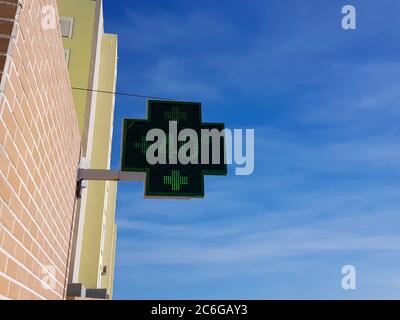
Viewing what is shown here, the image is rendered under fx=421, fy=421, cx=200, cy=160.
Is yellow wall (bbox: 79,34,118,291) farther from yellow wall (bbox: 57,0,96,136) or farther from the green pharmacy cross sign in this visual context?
the green pharmacy cross sign

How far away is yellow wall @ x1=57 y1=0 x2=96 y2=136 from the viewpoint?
13648 mm

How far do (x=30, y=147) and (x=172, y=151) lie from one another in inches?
123

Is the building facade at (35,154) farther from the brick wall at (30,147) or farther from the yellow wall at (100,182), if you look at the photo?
the yellow wall at (100,182)

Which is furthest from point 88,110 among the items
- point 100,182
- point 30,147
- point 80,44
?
point 30,147

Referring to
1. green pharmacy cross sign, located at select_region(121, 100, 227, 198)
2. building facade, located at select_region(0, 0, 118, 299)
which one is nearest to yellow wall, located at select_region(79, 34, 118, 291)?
building facade, located at select_region(0, 0, 118, 299)

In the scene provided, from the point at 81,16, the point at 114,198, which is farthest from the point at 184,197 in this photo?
the point at 114,198

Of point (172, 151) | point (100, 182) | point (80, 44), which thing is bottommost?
point (172, 151)

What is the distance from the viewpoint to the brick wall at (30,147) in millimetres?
2701

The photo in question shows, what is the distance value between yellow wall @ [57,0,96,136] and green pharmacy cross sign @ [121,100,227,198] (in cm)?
724

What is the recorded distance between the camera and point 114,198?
72.3ft

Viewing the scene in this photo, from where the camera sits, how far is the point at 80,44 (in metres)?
14.3

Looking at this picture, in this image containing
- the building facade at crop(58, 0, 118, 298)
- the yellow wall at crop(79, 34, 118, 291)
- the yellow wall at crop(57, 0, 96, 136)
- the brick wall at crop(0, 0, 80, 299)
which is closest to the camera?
the brick wall at crop(0, 0, 80, 299)

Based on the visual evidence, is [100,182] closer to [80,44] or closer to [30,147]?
[80,44]

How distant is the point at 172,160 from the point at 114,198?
646 inches
